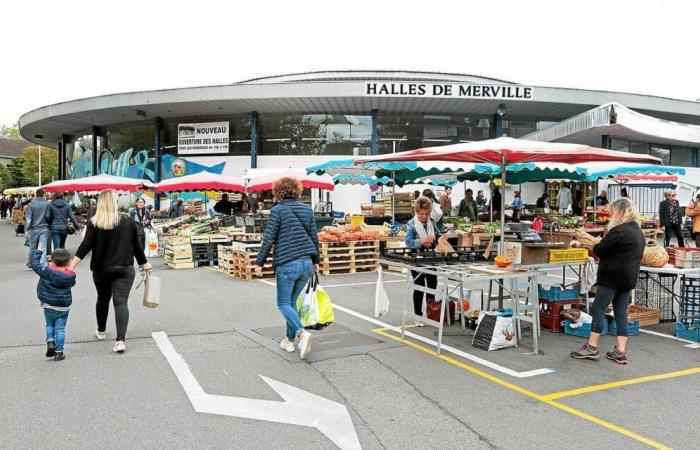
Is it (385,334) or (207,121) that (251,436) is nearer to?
(385,334)

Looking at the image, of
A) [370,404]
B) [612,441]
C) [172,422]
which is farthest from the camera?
[370,404]

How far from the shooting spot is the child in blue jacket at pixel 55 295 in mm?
5766

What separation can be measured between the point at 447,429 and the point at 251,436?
57.4 inches

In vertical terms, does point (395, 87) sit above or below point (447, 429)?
above

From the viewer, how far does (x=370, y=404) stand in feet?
15.3

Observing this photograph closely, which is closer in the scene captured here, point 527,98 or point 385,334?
point 385,334

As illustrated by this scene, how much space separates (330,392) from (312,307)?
1.28m

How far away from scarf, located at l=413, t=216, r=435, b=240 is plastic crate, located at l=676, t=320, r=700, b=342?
130 inches

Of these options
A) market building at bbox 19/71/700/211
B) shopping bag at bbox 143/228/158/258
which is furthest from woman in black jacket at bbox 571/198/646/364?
market building at bbox 19/71/700/211

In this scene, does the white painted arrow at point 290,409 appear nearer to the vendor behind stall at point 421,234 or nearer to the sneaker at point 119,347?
the sneaker at point 119,347

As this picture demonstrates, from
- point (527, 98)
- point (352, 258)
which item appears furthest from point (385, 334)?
point (527, 98)

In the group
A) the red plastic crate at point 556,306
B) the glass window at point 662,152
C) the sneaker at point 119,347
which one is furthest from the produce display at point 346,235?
the glass window at point 662,152

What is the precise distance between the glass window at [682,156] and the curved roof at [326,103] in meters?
1.73

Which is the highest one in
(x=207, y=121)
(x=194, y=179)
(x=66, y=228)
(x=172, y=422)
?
(x=207, y=121)
